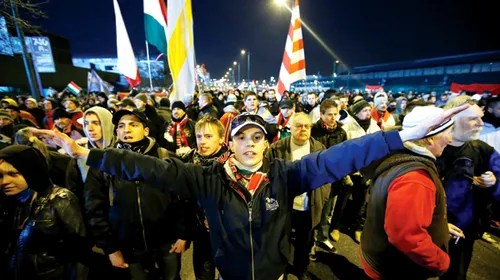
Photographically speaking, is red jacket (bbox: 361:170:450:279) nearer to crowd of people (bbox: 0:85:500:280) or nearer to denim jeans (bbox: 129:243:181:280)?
crowd of people (bbox: 0:85:500:280)

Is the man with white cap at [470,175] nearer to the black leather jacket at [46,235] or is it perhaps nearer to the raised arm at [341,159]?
the raised arm at [341,159]

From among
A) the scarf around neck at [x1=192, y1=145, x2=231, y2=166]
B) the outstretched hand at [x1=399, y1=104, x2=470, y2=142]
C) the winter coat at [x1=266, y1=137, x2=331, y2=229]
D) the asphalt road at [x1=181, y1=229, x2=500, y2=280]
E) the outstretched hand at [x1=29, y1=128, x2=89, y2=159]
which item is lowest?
the asphalt road at [x1=181, y1=229, x2=500, y2=280]

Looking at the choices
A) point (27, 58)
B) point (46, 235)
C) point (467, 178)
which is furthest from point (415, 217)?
point (27, 58)

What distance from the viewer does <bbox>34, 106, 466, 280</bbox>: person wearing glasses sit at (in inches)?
61.1

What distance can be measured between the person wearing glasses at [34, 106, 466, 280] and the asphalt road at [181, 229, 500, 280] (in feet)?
6.76

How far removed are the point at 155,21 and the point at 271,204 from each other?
6.04 meters

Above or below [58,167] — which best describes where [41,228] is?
below

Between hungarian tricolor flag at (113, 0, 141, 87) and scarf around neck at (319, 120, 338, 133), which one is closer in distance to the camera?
scarf around neck at (319, 120, 338, 133)

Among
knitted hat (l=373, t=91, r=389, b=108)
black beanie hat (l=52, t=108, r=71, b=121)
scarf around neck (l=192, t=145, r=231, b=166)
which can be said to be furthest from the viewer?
knitted hat (l=373, t=91, r=389, b=108)

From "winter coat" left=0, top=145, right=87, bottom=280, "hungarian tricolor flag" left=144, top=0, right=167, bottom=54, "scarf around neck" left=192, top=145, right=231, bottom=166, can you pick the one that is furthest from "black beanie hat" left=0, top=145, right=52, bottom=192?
"hungarian tricolor flag" left=144, top=0, right=167, bottom=54

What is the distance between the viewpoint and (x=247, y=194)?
1.61 metres

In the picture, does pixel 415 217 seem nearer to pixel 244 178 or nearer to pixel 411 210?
pixel 411 210

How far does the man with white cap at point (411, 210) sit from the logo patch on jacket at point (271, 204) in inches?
33.8

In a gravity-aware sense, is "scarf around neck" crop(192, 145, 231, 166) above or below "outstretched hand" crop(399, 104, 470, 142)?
below
